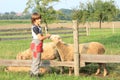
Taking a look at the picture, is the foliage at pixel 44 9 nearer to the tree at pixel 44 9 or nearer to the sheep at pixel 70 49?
the tree at pixel 44 9

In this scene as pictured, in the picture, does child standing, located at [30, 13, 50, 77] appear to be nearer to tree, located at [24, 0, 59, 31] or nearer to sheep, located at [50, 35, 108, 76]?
sheep, located at [50, 35, 108, 76]

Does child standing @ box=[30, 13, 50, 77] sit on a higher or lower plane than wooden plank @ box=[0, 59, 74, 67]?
higher

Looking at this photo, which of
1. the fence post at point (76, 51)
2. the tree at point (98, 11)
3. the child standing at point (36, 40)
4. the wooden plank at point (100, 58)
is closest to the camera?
the child standing at point (36, 40)

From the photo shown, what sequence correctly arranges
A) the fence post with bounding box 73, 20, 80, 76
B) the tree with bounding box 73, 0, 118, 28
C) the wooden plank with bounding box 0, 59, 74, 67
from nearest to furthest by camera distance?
1. the fence post with bounding box 73, 20, 80, 76
2. the wooden plank with bounding box 0, 59, 74, 67
3. the tree with bounding box 73, 0, 118, 28

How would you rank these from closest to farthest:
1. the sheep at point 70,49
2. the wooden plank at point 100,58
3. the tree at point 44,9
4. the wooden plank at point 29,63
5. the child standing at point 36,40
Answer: the child standing at point 36,40
the wooden plank at point 100,58
the wooden plank at point 29,63
the sheep at point 70,49
the tree at point 44,9

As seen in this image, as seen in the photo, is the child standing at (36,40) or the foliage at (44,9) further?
the foliage at (44,9)

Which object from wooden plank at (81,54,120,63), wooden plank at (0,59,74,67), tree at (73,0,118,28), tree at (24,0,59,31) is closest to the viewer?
wooden plank at (81,54,120,63)

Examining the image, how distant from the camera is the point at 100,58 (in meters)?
9.64

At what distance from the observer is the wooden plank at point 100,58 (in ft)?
31.2

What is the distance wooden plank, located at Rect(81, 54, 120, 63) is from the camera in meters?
9.52

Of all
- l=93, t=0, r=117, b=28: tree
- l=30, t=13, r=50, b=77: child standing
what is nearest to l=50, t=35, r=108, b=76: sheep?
l=30, t=13, r=50, b=77: child standing

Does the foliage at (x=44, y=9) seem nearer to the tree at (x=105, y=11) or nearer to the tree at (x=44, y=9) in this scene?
the tree at (x=44, y=9)

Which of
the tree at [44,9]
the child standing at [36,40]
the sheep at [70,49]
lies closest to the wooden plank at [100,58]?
the sheep at [70,49]

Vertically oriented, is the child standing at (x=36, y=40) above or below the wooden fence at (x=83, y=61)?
above
